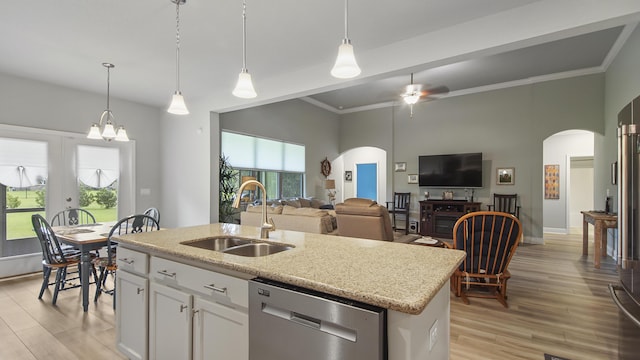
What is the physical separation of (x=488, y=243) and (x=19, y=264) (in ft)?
20.3

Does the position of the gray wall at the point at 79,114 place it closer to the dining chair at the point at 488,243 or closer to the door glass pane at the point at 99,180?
the door glass pane at the point at 99,180

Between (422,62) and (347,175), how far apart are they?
621cm

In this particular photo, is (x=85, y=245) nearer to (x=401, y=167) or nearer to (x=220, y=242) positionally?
(x=220, y=242)

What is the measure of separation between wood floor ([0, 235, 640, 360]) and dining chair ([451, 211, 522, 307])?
0.34 meters

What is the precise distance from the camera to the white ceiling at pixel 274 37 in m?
2.66

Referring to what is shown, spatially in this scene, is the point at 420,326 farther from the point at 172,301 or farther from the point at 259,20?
the point at 259,20

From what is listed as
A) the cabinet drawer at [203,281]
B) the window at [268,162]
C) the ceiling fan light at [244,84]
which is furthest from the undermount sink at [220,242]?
the window at [268,162]

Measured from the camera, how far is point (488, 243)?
122 inches

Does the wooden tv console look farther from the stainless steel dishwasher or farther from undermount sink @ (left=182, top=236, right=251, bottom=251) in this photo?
the stainless steel dishwasher

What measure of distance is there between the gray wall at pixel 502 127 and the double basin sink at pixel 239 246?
6.54 m

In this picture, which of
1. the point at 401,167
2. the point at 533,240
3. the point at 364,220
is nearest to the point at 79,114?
the point at 364,220

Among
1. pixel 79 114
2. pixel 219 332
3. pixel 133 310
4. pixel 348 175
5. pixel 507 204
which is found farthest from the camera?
pixel 348 175

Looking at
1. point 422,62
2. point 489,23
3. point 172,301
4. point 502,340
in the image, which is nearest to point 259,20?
point 422,62

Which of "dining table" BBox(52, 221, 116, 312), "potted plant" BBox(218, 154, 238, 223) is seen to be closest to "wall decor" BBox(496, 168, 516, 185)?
"potted plant" BBox(218, 154, 238, 223)
